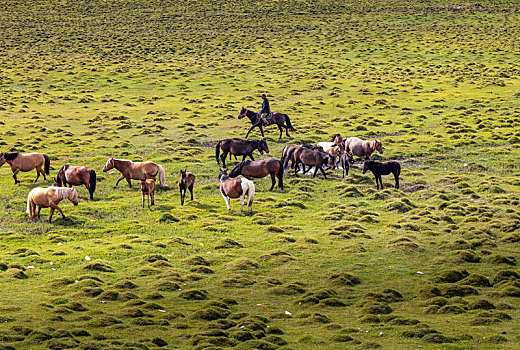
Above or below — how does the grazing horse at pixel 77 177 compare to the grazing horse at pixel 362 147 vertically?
below

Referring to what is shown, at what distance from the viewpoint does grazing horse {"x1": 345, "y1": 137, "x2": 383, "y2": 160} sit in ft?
136

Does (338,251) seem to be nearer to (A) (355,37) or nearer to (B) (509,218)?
(B) (509,218)

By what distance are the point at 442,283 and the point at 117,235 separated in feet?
45.6

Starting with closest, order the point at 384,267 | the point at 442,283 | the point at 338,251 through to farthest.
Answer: the point at 442,283, the point at 384,267, the point at 338,251

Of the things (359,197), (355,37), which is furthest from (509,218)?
(355,37)

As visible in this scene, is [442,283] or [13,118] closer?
[442,283]

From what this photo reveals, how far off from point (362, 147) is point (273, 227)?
14.6 metres

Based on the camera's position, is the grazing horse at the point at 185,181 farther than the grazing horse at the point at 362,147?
No

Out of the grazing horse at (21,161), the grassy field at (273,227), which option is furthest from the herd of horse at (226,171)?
the grassy field at (273,227)

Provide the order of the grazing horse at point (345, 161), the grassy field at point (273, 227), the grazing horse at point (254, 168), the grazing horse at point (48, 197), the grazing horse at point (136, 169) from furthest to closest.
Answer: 1. the grazing horse at point (345, 161)
2. the grazing horse at point (136, 169)
3. the grazing horse at point (254, 168)
4. the grazing horse at point (48, 197)
5. the grassy field at point (273, 227)

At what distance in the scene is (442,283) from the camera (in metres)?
22.6

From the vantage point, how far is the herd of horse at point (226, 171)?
1176 inches

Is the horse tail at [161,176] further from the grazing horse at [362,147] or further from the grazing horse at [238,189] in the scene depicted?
the grazing horse at [362,147]

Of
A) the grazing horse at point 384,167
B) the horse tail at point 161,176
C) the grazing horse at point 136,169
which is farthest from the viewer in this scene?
the grazing horse at point 384,167
